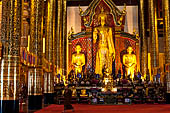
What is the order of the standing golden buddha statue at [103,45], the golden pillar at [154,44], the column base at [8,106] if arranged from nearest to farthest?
the column base at [8,106] < the golden pillar at [154,44] < the standing golden buddha statue at [103,45]

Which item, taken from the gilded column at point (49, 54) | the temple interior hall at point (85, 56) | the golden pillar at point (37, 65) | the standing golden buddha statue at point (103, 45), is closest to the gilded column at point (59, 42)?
the temple interior hall at point (85, 56)

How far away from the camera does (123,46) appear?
74.1ft

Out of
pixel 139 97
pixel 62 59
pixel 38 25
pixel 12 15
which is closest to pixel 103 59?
pixel 62 59

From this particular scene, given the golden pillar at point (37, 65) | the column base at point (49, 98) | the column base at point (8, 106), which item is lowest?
the column base at point (49, 98)

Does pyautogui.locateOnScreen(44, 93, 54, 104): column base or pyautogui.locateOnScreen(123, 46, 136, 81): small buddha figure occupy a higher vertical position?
pyautogui.locateOnScreen(123, 46, 136, 81): small buddha figure

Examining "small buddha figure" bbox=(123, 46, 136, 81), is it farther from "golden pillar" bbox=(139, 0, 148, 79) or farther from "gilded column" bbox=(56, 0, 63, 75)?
"gilded column" bbox=(56, 0, 63, 75)

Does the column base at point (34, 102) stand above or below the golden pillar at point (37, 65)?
below

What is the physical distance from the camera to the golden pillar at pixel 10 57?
8.12 meters

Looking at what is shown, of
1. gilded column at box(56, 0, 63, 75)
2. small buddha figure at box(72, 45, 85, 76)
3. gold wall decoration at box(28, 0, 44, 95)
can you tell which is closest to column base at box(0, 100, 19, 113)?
gold wall decoration at box(28, 0, 44, 95)

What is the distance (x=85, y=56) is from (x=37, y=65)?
10812 mm

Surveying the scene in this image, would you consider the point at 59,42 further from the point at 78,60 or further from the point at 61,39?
the point at 78,60

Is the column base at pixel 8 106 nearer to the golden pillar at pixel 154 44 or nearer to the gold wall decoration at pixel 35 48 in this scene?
the gold wall decoration at pixel 35 48

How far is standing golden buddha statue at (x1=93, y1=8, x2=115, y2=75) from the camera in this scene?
2194 centimetres

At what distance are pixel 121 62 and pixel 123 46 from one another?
1.34 m
